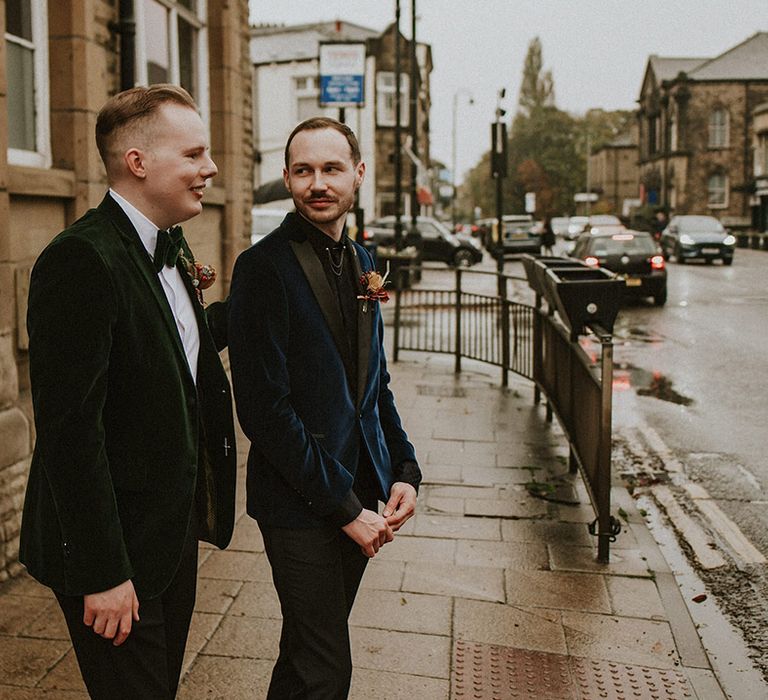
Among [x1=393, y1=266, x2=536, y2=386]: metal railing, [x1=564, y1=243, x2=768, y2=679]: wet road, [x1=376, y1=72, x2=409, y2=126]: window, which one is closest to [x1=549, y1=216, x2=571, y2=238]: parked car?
[x1=376, y1=72, x2=409, y2=126]: window

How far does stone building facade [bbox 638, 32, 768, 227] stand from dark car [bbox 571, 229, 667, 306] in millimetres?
48151

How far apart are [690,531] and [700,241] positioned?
31124mm

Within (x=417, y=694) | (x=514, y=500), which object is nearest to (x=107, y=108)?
(x=417, y=694)

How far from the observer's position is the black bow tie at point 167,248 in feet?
7.93

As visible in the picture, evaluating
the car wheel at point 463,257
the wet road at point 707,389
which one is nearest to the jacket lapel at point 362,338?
the wet road at point 707,389

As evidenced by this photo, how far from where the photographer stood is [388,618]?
447 centimetres

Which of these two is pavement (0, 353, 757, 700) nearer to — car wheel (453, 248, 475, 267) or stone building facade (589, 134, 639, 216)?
car wheel (453, 248, 475, 267)

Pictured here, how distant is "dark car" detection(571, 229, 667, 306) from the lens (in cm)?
2094

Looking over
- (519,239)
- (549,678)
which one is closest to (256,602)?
(549,678)

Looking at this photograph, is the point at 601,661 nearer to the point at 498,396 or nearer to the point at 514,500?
the point at 514,500

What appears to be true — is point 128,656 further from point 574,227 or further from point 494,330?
point 574,227

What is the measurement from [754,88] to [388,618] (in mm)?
71990

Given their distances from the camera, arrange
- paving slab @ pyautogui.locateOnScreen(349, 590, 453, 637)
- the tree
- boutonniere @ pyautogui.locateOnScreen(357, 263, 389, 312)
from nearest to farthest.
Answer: boutonniere @ pyautogui.locateOnScreen(357, 263, 389, 312), paving slab @ pyautogui.locateOnScreen(349, 590, 453, 637), the tree

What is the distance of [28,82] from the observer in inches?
248
